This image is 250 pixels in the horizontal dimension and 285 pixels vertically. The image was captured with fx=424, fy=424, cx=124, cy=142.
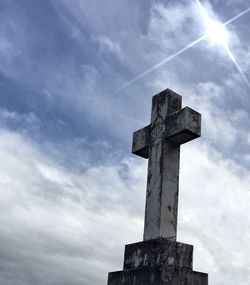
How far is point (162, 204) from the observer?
5805 millimetres

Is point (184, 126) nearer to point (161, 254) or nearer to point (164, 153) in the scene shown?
point (164, 153)

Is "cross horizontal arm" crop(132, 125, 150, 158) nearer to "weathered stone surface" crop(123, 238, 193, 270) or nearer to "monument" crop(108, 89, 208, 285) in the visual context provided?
"monument" crop(108, 89, 208, 285)

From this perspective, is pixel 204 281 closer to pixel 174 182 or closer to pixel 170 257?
pixel 170 257

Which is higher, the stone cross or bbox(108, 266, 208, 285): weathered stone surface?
the stone cross

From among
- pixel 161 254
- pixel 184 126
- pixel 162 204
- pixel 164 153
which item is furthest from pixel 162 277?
pixel 184 126

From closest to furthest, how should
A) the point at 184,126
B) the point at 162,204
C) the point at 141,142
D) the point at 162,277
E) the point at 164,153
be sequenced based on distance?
1. the point at 162,277
2. the point at 162,204
3. the point at 184,126
4. the point at 164,153
5. the point at 141,142

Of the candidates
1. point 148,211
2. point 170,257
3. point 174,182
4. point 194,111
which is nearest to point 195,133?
point 194,111

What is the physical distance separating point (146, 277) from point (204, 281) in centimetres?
76

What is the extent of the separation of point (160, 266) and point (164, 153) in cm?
171

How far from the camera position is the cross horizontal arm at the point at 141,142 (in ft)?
22.0

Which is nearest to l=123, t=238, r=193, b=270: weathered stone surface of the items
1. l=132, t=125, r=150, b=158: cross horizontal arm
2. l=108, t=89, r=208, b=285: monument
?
l=108, t=89, r=208, b=285: monument

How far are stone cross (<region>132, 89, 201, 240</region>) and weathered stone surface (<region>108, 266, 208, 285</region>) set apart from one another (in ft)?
1.78

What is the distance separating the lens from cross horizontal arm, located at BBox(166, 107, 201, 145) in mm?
6063

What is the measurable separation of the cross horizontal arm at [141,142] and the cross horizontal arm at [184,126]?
0.53m
